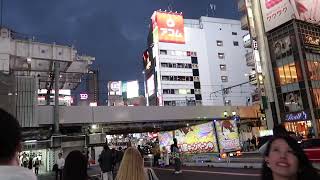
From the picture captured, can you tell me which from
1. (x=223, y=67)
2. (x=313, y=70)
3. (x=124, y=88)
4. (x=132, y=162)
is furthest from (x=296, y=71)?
(x=223, y=67)

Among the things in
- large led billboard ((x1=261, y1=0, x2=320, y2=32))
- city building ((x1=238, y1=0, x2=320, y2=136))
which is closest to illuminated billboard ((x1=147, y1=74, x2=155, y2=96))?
city building ((x1=238, y1=0, x2=320, y2=136))

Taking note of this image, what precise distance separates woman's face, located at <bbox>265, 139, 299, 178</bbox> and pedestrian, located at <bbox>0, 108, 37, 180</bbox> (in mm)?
1784

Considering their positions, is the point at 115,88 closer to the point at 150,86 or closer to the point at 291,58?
the point at 150,86

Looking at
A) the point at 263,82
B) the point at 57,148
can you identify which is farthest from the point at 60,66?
the point at 263,82

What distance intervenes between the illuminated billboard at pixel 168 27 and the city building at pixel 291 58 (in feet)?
107

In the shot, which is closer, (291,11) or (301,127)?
(301,127)

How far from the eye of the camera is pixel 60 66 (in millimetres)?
39594

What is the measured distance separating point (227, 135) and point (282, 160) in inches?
786

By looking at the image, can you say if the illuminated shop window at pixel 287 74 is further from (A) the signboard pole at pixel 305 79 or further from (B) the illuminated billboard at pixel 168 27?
(B) the illuminated billboard at pixel 168 27

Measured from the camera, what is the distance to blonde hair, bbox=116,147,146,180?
4.19 m

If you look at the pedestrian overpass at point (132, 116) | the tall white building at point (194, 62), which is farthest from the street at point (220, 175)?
the tall white building at point (194, 62)

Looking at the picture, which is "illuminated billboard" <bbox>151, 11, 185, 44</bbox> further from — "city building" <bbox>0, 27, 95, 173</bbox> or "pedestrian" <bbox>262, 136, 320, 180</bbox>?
"pedestrian" <bbox>262, 136, 320, 180</bbox>

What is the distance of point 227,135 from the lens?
22344 millimetres

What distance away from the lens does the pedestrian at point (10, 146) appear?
186 centimetres
